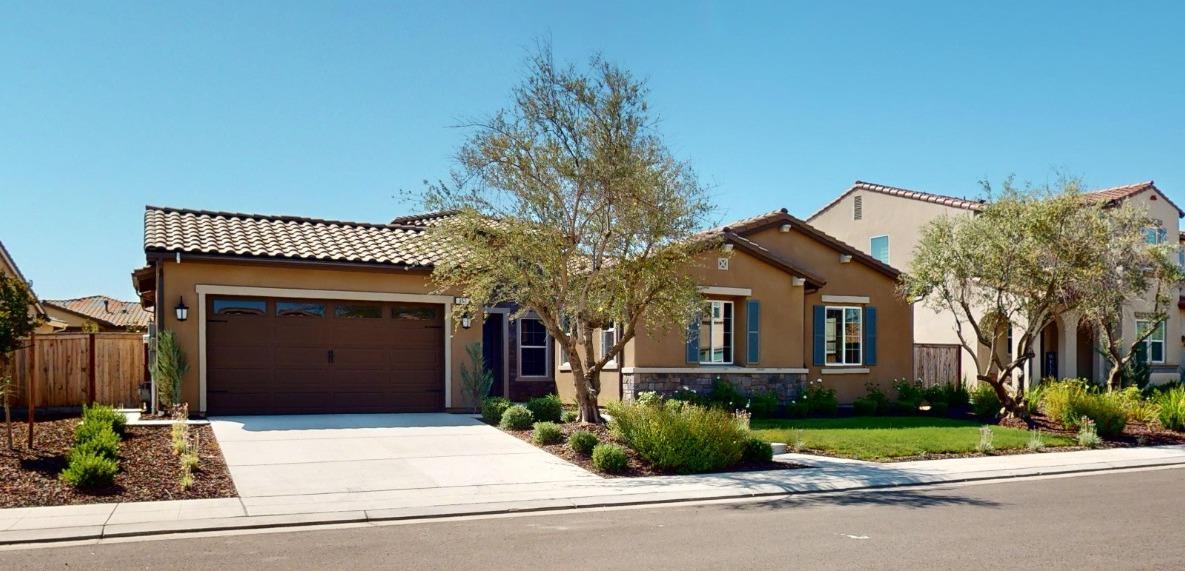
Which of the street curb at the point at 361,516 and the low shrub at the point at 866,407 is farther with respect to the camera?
the low shrub at the point at 866,407

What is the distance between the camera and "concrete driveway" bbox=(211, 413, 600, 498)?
11625 millimetres

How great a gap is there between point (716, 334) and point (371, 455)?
33.0 ft

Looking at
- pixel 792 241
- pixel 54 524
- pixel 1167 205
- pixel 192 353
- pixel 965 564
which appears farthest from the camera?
pixel 1167 205

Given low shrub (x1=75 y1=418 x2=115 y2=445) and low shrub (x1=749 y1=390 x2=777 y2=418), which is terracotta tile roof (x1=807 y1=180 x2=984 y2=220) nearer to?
low shrub (x1=749 y1=390 x2=777 y2=418)

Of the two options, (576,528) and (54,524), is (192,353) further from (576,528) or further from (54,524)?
(576,528)

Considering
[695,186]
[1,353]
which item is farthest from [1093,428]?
[1,353]

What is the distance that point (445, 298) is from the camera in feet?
61.6

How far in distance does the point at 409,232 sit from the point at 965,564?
15685 mm

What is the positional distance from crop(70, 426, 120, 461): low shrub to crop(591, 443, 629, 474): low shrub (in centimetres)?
618

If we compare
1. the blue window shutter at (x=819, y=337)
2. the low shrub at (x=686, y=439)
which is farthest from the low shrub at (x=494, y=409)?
the blue window shutter at (x=819, y=337)

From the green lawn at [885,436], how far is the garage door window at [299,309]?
8.72 meters

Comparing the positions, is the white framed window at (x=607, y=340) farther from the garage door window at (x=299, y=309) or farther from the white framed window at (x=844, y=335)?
the garage door window at (x=299, y=309)

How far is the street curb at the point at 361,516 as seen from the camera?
28.6 ft

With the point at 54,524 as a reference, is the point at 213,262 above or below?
above
